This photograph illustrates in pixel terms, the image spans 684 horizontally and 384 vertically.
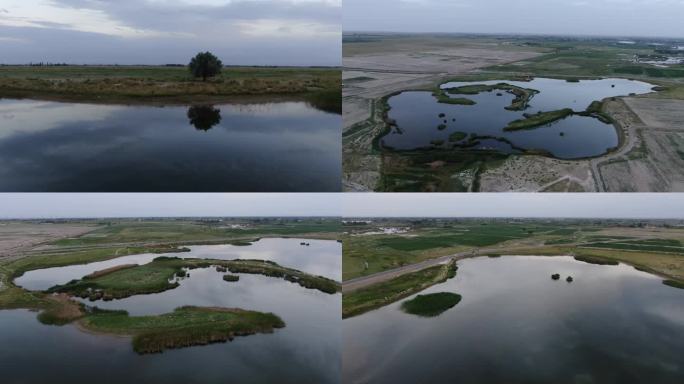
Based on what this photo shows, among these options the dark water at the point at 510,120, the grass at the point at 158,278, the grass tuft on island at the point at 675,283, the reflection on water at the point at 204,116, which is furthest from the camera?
the grass tuft on island at the point at 675,283

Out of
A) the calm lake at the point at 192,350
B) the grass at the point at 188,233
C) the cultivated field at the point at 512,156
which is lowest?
the grass at the point at 188,233

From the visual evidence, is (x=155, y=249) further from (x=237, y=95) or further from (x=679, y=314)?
(x=679, y=314)

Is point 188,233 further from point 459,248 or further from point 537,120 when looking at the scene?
point 537,120

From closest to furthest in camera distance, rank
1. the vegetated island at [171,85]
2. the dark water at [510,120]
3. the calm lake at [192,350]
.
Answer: the vegetated island at [171,85]
the dark water at [510,120]
the calm lake at [192,350]

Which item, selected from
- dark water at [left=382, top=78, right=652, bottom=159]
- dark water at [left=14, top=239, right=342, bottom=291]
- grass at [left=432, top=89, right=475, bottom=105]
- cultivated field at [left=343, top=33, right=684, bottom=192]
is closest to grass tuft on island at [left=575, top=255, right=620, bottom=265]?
cultivated field at [left=343, top=33, right=684, bottom=192]

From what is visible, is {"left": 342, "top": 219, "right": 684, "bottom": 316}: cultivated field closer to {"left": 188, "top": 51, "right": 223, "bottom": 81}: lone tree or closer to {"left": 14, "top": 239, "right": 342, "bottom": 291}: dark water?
{"left": 14, "top": 239, "right": 342, "bottom": 291}: dark water

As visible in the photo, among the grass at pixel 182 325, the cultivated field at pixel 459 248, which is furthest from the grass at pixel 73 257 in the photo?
the cultivated field at pixel 459 248

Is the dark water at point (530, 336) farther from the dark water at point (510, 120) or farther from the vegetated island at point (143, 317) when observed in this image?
the dark water at point (510, 120)
